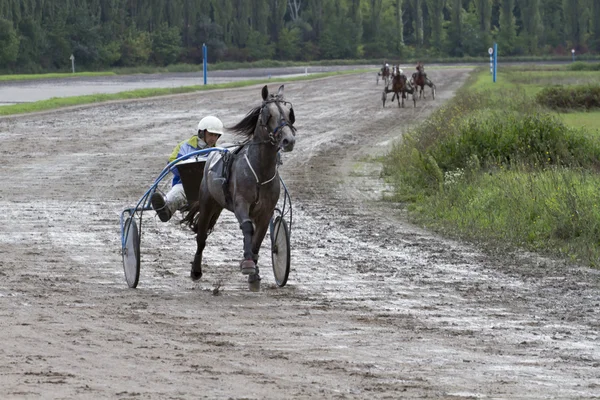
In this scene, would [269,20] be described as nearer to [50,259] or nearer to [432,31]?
[432,31]

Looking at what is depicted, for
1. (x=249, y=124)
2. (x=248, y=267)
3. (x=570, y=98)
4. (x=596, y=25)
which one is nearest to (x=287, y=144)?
(x=249, y=124)

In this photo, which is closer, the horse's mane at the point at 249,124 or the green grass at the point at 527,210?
the horse's mane at the point at 249,124

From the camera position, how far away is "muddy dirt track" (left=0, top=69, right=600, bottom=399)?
6.11 m

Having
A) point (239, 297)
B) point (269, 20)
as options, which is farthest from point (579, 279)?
point (269, 20)

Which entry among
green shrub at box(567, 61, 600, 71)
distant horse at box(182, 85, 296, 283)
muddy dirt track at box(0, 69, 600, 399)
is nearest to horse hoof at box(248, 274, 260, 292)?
distant horse at box(182, 85, 296, 283)

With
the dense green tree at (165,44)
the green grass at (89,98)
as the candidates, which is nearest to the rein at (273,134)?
the green grass at (89,98)

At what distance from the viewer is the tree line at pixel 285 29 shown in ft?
264

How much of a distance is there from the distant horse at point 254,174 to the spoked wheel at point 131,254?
737mm

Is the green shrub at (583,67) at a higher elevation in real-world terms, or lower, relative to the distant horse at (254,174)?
lower

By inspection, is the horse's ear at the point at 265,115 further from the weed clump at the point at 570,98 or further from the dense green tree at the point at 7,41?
the dense green tree at the point at 7,41

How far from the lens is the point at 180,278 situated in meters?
9.76

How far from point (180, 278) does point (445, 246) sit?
3.06 metres

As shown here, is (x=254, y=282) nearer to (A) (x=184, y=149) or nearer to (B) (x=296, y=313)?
(B) (x=296, y=313)

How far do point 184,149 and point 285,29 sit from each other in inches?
3657
